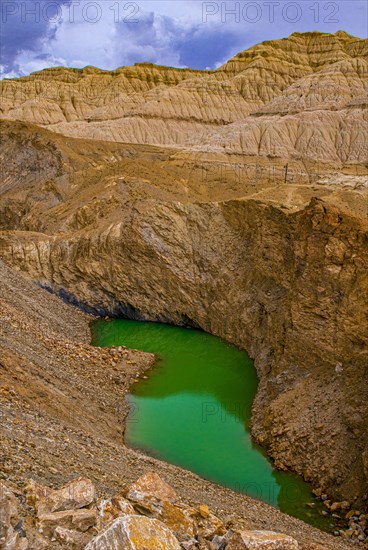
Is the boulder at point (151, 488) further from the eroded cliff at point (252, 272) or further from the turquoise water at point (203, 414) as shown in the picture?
the eroded cliff at point (252, 272)

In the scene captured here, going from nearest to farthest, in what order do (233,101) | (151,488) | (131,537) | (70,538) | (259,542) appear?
(131,537)
(70,538)
(259,542)
(151,488)
(233,101)

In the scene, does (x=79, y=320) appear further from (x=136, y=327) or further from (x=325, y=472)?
(x=325, y=472)

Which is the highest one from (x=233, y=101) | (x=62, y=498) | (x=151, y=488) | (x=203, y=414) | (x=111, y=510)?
(x=233, y=101)

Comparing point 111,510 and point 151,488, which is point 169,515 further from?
point 151,488

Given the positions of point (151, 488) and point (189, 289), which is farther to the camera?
point (189, 289)

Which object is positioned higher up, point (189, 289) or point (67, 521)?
point (189, 289)

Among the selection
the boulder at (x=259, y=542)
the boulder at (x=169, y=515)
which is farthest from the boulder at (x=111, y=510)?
the boulder at (x=259, y=542)

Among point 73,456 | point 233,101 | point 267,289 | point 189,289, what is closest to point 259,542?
point 73,456
